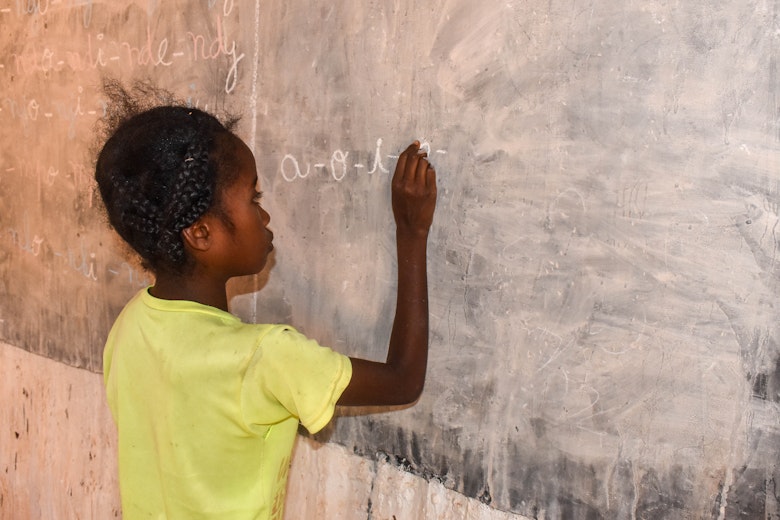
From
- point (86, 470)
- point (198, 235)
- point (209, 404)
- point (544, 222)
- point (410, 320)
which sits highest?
point (544, 222)

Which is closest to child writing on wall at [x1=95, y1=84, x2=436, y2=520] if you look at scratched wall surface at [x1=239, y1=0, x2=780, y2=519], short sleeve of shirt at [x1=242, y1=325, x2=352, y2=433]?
short sleeve of shirt at [x1=242, y1=325, x2=352, y2=433]

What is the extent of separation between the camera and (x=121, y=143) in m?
1.32

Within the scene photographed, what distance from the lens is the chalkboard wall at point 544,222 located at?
4.30ft

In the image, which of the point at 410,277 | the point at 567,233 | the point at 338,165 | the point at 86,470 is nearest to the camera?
the point at 567,233

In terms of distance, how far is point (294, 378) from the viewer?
125 cm

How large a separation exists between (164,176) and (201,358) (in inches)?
12.7

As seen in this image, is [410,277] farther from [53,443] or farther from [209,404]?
[53,443]

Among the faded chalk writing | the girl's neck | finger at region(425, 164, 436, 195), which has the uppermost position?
the faded chalk writing

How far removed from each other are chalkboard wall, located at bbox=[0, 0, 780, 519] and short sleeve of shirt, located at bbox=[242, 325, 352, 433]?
0.48 metres

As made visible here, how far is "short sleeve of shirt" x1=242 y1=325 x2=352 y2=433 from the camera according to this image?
1.25 m

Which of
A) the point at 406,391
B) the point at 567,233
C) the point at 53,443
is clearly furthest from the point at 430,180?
the point at 53,443

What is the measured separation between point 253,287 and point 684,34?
1263 millimetres

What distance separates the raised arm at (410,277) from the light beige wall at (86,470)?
0.36 m

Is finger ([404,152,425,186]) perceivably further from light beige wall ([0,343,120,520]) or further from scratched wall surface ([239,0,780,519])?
light beige wall ([0,343,120,520])
